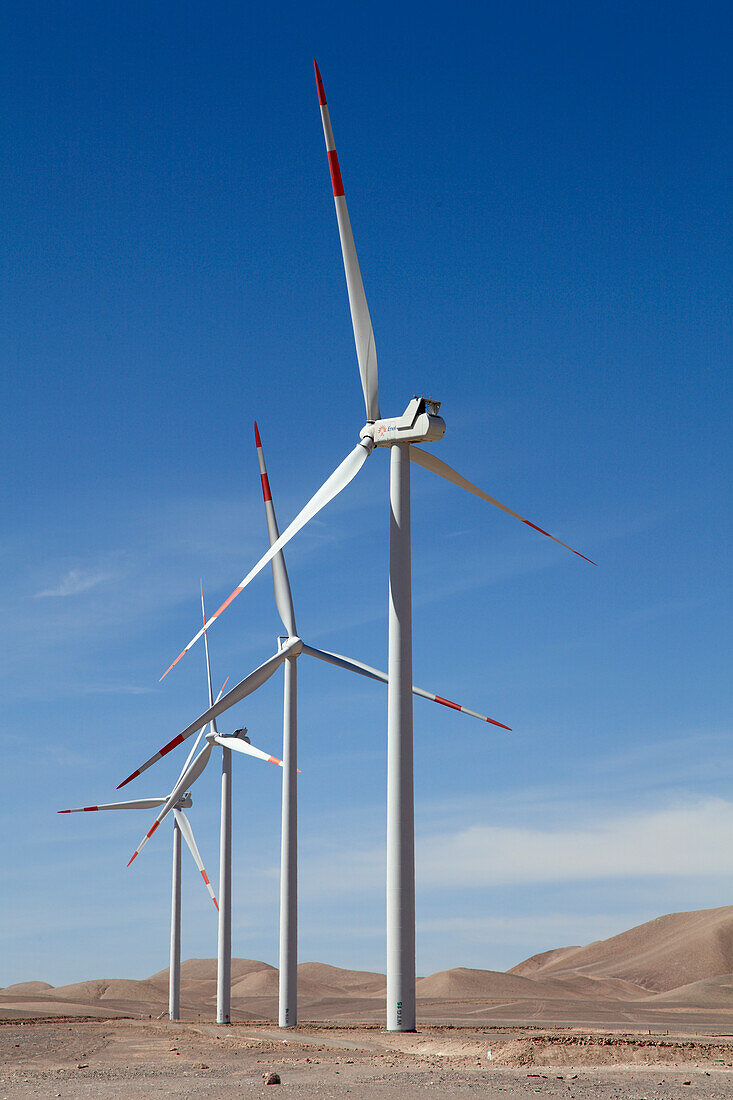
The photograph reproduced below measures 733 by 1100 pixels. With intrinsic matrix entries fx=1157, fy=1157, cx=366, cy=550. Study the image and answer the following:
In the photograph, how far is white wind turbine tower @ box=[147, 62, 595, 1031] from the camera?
1216 inches

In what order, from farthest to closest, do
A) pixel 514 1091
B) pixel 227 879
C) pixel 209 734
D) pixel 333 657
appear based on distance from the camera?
pixel 209 734 → pixel 227 879 → pixel 333 657 → pixel 514 1091

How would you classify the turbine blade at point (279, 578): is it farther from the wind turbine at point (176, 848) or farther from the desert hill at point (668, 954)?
the desert hill at point (668, 954)

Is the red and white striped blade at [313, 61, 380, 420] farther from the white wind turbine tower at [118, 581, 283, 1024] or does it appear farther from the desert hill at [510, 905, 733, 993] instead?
the desert hill at [510, 905, 733, 993]

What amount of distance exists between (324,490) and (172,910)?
42.3m

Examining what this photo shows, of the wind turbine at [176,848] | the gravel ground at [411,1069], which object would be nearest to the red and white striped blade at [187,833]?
the wind turbine at [176,848]

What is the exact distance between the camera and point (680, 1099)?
1742 centimetres

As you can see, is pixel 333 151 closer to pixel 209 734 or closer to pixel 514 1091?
pixel 514 1091

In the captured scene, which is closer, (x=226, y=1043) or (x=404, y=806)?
(x=404, y=806)

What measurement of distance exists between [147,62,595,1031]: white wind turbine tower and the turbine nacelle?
0.10 feet

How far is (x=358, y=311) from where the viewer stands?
36.2m

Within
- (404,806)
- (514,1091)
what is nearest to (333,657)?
(404,806)

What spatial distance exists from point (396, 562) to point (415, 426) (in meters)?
4.34

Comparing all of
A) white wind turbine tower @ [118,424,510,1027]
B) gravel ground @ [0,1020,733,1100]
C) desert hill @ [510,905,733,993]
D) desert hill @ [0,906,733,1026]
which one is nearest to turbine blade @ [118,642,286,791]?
white wind turbine tower @ [118,424,510,1027]

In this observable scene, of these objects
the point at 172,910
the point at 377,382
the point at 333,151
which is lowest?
the point at 172,910
